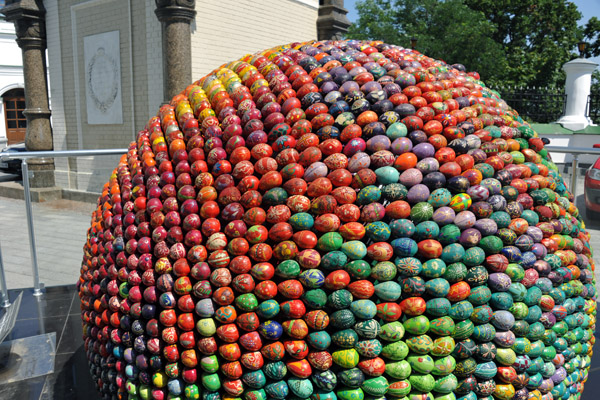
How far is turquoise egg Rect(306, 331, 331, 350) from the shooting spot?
1408 millimetres

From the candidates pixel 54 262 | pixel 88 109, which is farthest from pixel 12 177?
pixel 54 262

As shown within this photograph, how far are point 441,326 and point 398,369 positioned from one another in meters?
0.18

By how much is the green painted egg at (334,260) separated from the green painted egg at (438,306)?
28 cm

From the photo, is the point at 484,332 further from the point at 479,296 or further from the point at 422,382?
the point at 422,382

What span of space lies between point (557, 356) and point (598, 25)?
1338 inches

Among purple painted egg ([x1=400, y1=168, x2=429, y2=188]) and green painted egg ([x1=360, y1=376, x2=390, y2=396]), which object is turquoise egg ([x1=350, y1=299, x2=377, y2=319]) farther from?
purple painted egg ([x1=400, y1=168, x2=429, y2=188])

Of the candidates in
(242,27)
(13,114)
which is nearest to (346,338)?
(242,27)

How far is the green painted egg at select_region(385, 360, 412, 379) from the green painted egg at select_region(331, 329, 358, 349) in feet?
0.41

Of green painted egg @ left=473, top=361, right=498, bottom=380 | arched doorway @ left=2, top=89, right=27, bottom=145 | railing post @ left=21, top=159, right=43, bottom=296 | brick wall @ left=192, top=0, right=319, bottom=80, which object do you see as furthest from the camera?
arched doorway @ left=2, top=89, right=27, bottom=145

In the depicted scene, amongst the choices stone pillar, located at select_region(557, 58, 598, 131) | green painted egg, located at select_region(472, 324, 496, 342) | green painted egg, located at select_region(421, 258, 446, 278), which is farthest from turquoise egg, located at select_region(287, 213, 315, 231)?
stone pillar, located at select_region(557, 58, 598, 131)

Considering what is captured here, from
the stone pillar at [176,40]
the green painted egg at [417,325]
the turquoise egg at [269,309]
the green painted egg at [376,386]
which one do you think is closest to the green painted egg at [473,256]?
the green painted egg at [417,325]

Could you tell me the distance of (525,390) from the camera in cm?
159

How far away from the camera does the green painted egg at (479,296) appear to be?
146 cm

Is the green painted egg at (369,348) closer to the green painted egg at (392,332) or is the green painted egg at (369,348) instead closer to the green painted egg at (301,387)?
the green painted egg at (392,332)
